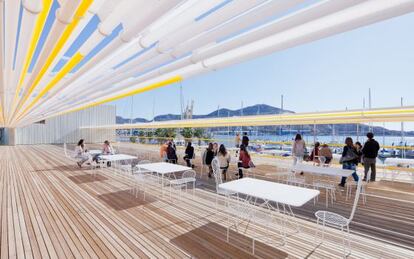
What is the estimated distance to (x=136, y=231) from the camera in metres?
3.46

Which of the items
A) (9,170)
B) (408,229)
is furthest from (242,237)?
(9,170)

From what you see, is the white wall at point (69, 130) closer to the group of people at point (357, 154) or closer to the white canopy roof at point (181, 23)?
the white canopy roof at point (181, 23)

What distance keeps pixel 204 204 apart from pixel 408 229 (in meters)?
3.48

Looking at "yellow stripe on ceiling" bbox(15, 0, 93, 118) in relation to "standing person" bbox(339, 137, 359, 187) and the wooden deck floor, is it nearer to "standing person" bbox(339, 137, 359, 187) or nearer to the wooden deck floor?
the wooden deck floor

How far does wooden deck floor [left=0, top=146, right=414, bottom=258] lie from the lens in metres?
2.87

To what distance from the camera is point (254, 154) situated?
41.5 feet

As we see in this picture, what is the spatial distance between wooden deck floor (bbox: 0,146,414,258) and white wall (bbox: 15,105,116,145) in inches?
782

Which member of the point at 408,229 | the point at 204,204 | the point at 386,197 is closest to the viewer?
the point at 408,229

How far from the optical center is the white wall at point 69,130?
2145cm

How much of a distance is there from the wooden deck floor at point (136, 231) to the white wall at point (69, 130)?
19855 mm

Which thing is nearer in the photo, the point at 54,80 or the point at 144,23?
the point at 144,23

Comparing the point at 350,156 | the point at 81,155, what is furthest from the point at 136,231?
the point at 81,155

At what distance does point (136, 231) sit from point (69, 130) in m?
24.3

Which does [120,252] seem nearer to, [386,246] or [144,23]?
[144,23]
